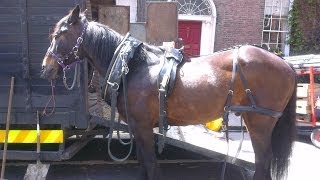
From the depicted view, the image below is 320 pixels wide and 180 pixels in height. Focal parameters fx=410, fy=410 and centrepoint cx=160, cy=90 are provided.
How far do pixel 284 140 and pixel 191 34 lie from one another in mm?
10526

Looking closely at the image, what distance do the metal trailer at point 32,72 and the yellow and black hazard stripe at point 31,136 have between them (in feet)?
0.26

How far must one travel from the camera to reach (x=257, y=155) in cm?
412

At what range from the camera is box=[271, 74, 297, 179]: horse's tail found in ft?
14.1

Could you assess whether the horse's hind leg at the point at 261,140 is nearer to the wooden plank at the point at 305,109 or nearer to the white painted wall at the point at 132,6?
the wooden plank at the point at 305,109

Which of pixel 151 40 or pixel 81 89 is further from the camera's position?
pixel 151 40

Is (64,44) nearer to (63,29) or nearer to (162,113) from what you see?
(63,29)

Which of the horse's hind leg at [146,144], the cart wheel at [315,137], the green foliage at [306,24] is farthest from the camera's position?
the green foliage at [306,24]

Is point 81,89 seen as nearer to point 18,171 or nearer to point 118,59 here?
point 118,59

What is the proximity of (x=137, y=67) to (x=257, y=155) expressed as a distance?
1.50 metres

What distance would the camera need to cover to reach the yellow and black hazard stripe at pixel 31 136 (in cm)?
459

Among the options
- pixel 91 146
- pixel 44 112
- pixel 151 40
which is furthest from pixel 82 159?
pixel 151 40

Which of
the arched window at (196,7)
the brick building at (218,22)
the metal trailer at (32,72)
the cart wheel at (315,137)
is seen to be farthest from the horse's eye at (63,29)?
the arched window at (196,7)

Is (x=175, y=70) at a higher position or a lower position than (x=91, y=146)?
higher

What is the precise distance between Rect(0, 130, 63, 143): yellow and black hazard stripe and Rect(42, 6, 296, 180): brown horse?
85 cm
